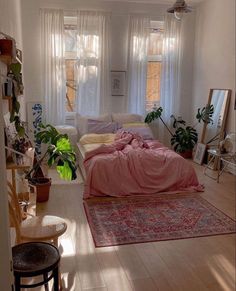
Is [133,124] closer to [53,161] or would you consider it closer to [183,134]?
[183,134]

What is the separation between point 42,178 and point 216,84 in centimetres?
365

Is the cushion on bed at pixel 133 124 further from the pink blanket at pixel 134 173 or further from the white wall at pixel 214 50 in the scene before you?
the white wall at pixel 214 50

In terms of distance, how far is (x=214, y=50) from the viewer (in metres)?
5.73

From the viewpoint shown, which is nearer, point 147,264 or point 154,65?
point 147,264

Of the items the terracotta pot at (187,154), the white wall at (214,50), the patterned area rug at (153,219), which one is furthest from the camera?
the terracotta pot at (187,154)

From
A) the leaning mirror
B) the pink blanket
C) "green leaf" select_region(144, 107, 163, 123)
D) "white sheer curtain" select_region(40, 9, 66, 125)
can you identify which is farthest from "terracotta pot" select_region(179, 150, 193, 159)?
"white sheer curtain" select_region(40, 9, 66, 125)

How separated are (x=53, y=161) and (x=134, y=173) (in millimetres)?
1180

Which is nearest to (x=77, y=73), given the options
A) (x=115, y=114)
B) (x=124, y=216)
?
(x=115, y=114)

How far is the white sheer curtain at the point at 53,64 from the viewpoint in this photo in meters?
5.70

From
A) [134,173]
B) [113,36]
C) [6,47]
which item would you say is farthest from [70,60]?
[6,47]

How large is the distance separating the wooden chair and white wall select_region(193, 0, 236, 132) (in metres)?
4.02

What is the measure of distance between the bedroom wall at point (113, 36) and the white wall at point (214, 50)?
0.19 metres

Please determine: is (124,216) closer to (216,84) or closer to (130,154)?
(130,154)

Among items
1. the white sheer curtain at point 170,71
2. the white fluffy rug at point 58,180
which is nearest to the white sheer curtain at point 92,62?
the white sheer curtain at point 170,71
